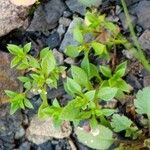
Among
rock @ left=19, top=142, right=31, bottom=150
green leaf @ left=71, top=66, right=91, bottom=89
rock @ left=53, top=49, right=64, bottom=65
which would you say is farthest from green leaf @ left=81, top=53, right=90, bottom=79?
rock @ left=19, top=142, right=31, bottom=150

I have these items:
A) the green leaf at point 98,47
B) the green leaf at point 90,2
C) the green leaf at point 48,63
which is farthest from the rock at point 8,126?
the green leaf at point 90,2

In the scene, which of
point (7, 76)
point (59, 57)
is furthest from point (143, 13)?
point (7, 76)

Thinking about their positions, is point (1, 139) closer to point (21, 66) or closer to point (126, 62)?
point (21, 66)

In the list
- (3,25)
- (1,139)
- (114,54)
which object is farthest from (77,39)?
(1,139)

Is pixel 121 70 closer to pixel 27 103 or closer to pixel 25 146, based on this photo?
pixel 27 103

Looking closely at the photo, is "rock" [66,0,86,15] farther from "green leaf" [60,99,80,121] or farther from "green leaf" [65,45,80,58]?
"green leaf" [60,99,80,121]
